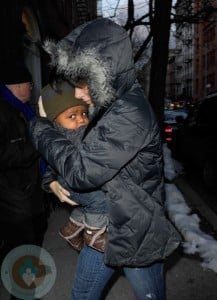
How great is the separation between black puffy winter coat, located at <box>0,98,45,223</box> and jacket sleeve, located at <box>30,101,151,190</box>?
962mm

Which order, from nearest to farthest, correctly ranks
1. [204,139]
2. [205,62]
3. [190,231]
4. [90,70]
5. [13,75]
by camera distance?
1. [90,70]
2. [13,75]
3. [190,231]
4. [204,139]
5. [205,62]

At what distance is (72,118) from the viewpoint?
237 cm

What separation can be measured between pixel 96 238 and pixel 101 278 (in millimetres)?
295

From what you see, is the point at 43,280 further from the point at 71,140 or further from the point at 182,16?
the point at 182,16

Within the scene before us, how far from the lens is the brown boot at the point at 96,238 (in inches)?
88.3

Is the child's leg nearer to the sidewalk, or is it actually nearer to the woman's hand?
the woman's hand

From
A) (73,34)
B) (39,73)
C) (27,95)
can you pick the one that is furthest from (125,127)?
(39,73)

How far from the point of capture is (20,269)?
143 inches

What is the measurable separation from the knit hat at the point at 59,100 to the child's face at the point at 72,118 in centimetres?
2

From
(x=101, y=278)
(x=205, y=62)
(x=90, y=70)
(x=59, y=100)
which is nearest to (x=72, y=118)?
(x=59, y=100)

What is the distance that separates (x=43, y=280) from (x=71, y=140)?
206cm

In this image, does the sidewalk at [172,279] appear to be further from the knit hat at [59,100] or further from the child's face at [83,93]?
the child's face at [83,93]

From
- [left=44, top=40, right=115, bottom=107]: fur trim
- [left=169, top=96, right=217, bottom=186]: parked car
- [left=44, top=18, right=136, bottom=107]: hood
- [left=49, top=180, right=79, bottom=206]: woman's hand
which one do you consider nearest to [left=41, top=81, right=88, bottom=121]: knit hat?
[left=44, top=40, right=115, bottom=107]: fur trim

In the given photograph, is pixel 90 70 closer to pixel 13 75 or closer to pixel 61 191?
pixel 61 191
